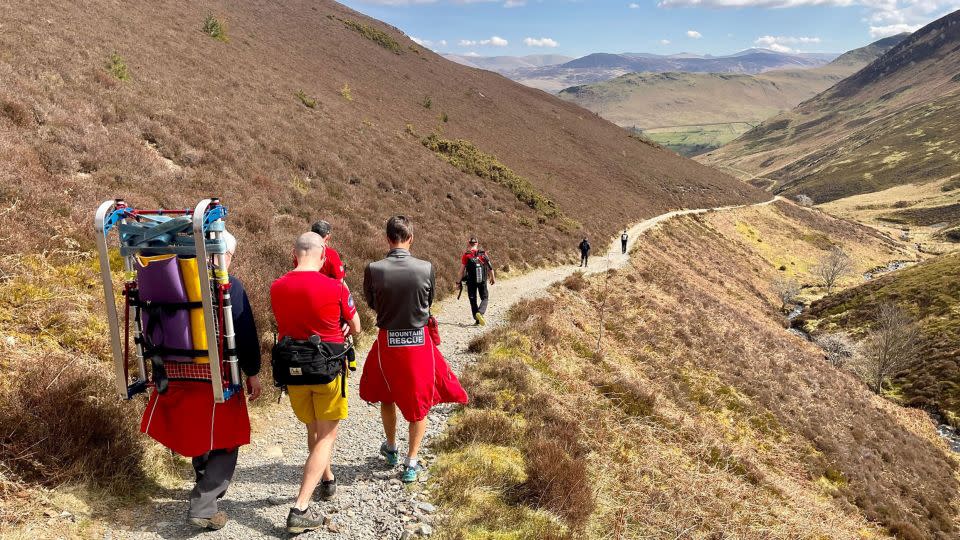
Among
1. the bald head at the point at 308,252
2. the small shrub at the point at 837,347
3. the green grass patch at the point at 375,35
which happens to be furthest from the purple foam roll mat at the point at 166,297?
the green grass patch at the point at 375,35

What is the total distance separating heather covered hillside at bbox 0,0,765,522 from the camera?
4.68 meters

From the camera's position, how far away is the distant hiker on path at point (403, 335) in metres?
4.93

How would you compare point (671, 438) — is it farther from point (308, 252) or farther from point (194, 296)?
point (194, 296)

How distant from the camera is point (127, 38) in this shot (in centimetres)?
2484

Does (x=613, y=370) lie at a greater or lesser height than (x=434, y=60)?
lesser

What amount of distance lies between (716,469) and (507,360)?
4433 millimetres

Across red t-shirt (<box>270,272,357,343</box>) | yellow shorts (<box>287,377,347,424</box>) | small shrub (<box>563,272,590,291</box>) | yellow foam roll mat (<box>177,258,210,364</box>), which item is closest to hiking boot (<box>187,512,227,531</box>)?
yellow shorts (<box>287,377,347,424</box>)

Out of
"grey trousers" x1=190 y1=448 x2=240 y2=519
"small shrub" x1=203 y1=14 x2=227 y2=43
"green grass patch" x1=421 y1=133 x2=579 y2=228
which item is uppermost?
"small shrub" x1=203 y1=14 x2=227 y2=43

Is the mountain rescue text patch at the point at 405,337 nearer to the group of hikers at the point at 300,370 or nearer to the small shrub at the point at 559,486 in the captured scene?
the group of hikers at the point at 300,370

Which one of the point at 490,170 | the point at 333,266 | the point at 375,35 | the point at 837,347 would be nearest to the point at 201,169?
the point at 333,266

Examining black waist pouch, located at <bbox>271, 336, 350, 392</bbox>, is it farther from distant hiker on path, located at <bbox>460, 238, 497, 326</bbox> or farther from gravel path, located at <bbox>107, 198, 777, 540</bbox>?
distant hiker on path, located at <bbox>460, 238, 497, 326</bbox>

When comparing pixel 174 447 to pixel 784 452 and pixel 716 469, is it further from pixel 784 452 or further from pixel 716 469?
pixel 784 452

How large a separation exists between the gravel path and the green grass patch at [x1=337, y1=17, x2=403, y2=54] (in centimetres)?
6343

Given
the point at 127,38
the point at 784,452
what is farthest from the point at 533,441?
the point at 127,38
